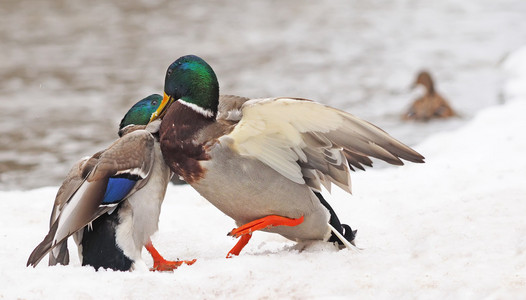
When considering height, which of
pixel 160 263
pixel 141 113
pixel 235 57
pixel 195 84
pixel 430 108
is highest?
pixel 195 84

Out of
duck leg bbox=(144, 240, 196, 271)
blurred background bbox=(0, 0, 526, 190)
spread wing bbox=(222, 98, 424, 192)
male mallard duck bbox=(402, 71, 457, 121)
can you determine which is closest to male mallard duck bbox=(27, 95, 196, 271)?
duck leg bbox=(144, 240, 196, 271)

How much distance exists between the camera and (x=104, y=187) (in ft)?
11.8

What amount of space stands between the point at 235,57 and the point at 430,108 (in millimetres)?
4407

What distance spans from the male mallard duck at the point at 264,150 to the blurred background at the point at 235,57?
4.40 metres

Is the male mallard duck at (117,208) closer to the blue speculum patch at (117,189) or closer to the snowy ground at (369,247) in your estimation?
the blue speculum patch at (117,189)

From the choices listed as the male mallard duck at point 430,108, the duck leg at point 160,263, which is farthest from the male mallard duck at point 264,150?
the male mallard duck at point 430,108

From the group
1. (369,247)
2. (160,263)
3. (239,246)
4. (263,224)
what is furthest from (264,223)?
(369,247)

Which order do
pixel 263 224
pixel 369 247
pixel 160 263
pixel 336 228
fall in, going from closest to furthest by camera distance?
pixel 263 224 → pixel 160 263 → pixel 336 228 → pixel 369 247

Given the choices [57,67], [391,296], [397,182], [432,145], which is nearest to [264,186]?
[391,296]

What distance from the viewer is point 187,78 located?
3771 mm

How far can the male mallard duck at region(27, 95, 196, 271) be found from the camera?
3.60 m

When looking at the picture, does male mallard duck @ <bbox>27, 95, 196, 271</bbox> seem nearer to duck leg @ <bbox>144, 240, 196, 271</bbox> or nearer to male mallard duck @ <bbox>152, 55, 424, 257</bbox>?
duck leg @ <bbox>144, 240, 196, 271</bbox>

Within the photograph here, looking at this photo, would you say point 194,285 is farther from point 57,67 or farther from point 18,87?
point 57,67

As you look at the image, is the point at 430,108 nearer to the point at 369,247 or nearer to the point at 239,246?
the point at 369,247
